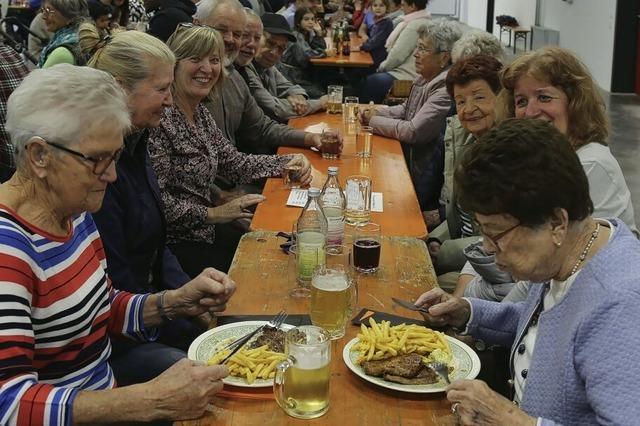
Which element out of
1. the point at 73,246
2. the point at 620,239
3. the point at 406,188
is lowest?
the point at 406,188

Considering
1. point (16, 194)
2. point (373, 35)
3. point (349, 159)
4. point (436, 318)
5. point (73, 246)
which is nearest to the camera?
point (16, 194)

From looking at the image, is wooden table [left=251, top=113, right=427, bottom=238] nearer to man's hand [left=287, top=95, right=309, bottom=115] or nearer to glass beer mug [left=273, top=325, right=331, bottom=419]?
man's hand [left=287, top=95, right=309, bottom=115]

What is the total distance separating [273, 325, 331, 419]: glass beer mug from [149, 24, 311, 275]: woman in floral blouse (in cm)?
166

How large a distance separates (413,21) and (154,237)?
17.8 ft

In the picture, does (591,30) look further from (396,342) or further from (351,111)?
(396,342)

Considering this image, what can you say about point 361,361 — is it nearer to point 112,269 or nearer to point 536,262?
point 536,262

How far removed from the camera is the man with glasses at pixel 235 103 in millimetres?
4004

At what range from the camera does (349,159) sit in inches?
150

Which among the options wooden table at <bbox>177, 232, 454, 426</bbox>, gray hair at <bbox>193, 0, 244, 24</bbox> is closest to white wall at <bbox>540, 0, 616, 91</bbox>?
gray hair at <bbox>193, 0, 244, 24</bbox>

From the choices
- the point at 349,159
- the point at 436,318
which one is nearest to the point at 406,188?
the point at 349,159

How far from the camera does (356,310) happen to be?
1.99 meters

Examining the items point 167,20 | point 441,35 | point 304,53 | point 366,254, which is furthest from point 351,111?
point 304,53

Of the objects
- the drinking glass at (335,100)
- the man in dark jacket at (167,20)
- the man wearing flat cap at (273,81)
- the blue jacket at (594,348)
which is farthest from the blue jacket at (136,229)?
the drinking glass at (335,100)

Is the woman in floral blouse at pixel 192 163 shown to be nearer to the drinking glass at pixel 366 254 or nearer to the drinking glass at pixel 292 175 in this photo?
the drinking glass at pixel 292 175
